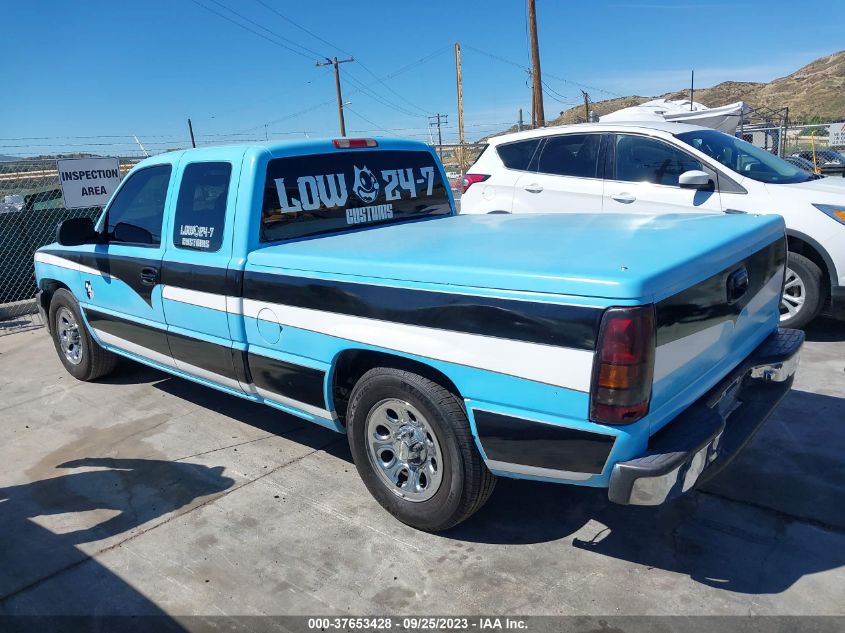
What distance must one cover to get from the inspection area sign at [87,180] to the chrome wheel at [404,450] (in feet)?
24.3

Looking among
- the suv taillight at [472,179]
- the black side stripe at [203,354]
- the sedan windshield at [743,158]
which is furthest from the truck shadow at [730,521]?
the suv taillight at [472,179]

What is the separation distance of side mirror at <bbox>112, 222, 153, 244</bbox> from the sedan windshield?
4.82m

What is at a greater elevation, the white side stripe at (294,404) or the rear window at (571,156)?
the rear window at (571,156)

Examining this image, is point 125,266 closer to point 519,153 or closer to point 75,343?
point 75,343

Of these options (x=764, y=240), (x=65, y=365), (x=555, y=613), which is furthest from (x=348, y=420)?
(x=65, y=365)

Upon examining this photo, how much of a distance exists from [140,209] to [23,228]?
6299 mm

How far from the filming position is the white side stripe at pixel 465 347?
252cm

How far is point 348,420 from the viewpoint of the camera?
344 cm

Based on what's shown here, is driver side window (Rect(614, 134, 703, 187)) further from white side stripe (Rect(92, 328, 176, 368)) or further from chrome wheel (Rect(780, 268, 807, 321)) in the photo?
white side stripe (Rect(92, 328, 176, 368))

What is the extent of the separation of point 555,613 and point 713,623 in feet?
2.00

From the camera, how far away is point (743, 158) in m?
6.43

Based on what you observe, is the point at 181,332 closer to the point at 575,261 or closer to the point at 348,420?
the point at 348,420

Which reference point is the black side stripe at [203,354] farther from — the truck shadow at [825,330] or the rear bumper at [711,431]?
the truck shadow at [825,330]

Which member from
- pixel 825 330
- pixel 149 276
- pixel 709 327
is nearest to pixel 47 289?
pixel 149 276
